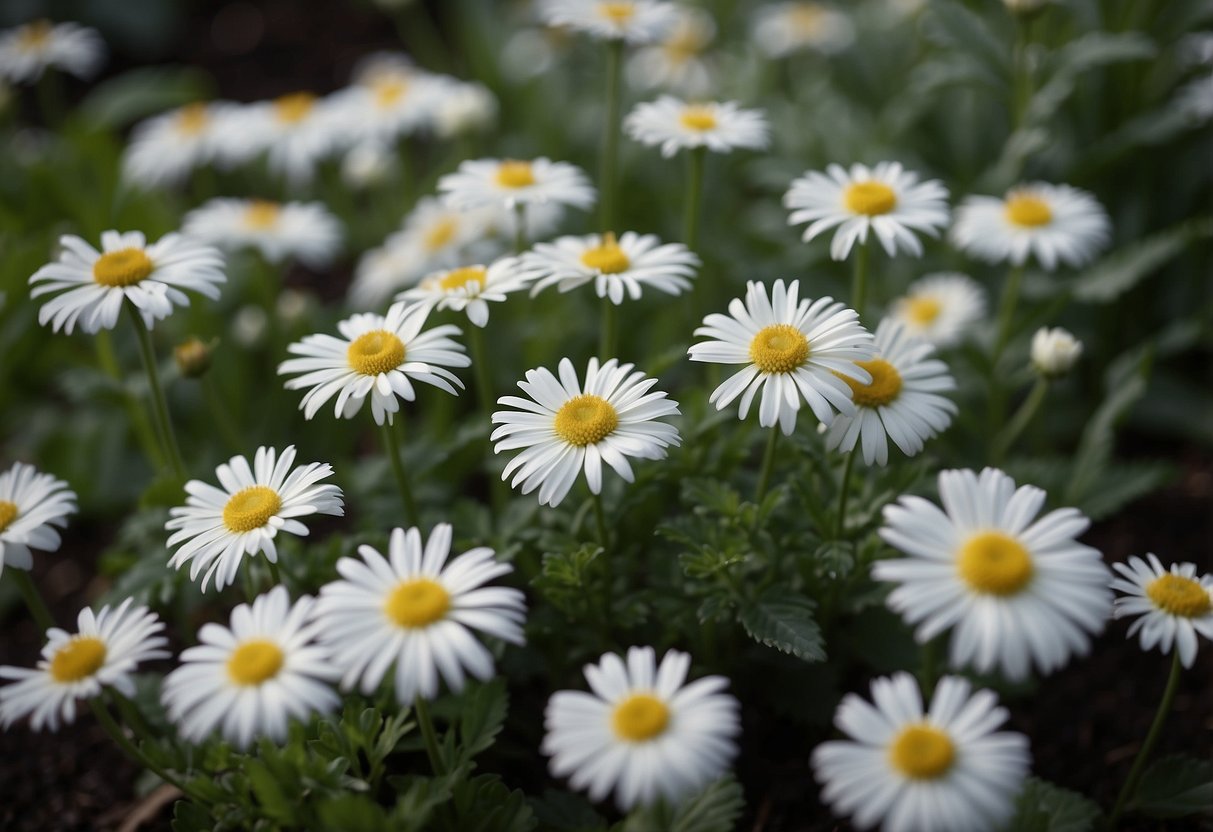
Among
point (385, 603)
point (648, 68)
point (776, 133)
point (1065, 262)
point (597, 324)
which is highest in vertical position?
point (648, 68)

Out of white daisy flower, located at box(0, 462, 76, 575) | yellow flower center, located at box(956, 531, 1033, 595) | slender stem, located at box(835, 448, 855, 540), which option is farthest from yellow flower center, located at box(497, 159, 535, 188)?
yellow flower center, located at box(956, 531, 1033, 595)

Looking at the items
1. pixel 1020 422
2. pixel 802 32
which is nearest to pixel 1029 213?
pixel 1020 422

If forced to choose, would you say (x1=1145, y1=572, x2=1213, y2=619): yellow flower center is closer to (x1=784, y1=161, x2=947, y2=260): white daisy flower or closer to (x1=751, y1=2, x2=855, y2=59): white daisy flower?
(x1=784, y1=161, x2=947, y2=260): white daisy flower

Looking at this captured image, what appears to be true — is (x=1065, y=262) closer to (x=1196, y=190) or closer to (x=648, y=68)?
(x=1196, y=190)

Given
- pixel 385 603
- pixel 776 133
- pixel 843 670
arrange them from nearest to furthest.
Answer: pixel 385 603 → pixel 843 670 → pixel 776 133

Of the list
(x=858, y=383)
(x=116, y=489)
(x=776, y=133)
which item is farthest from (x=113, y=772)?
(x=776, y=133)

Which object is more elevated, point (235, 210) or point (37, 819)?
point (235, 210)
